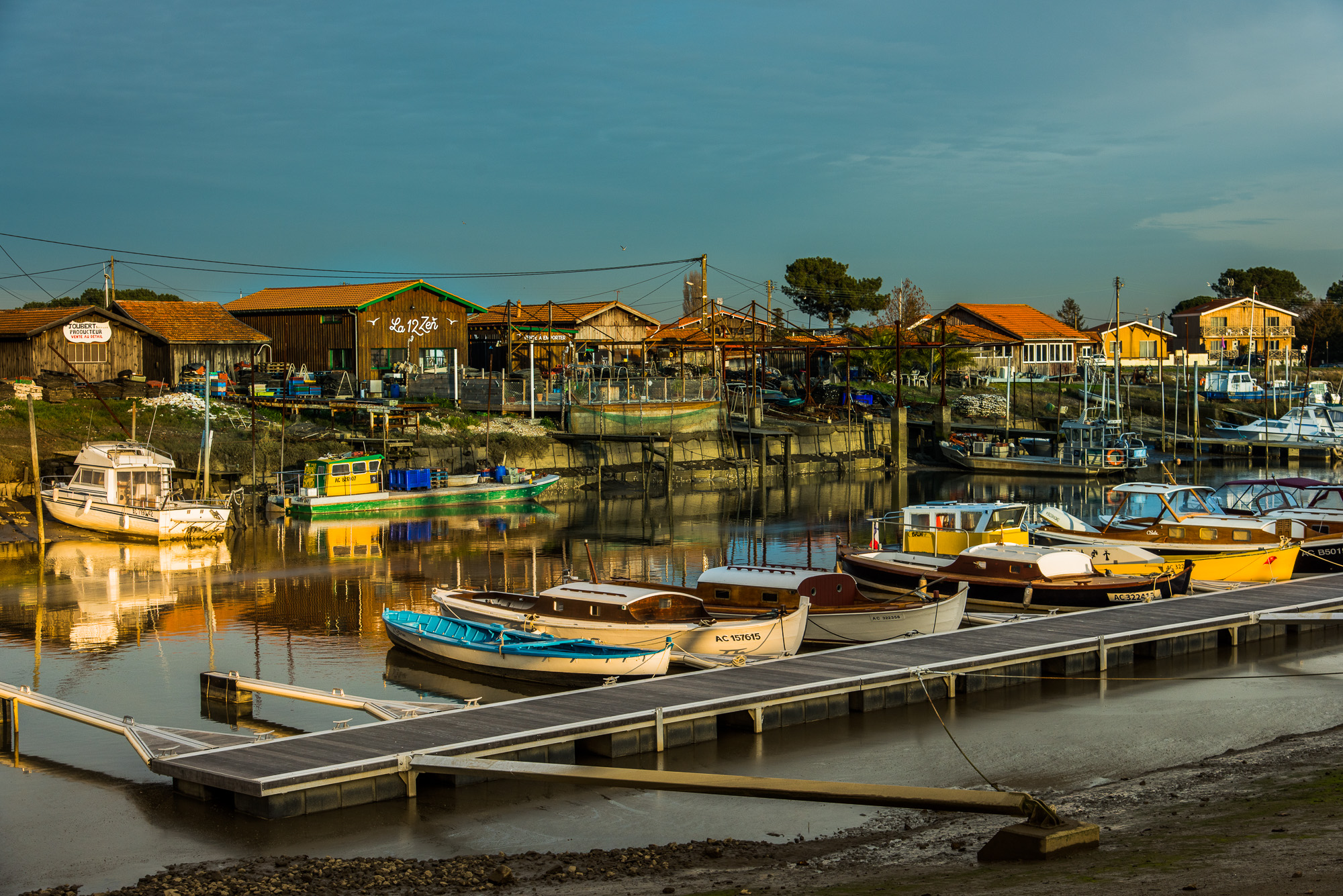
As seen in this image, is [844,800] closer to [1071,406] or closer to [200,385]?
[200,385]

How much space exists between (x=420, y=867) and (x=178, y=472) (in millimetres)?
43666

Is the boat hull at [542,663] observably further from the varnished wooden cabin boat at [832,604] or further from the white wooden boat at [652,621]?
the varnished wooden cabin boat at [832,604]

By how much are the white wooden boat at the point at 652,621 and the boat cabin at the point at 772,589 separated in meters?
0.43

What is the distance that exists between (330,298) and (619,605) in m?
60.6

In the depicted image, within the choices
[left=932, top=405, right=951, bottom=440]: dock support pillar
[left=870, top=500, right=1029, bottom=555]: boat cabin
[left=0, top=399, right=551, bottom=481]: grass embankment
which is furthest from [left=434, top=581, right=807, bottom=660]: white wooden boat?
[left=932, top=405, right=951, bottom=440]: dock support pillar

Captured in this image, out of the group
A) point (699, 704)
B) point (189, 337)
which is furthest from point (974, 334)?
point (699, 704)

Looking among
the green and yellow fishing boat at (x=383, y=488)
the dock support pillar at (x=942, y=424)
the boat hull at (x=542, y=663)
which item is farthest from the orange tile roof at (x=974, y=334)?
the boat hull at (x=542, y=663)

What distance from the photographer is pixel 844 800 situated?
11117mm

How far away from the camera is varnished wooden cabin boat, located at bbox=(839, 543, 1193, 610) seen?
26656 mm

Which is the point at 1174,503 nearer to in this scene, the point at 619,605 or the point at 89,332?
the point at 619,605

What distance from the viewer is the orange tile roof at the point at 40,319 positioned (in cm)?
6166

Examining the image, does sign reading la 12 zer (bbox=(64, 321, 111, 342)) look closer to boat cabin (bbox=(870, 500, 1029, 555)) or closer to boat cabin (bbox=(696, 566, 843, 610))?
boat cabin (bbox=(870, 500, 1029, 555))

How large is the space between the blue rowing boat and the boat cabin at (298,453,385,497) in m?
27.9

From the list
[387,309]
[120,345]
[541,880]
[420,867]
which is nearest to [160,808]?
[420,867]
